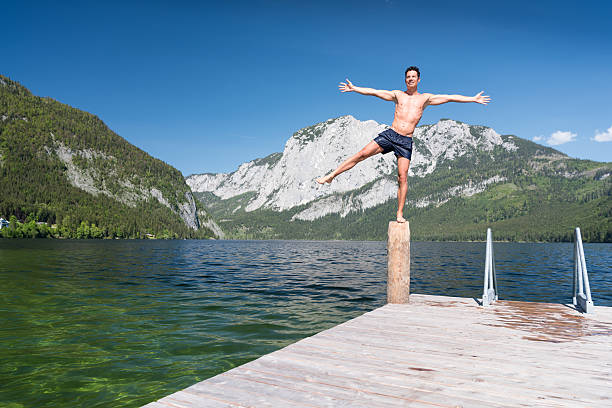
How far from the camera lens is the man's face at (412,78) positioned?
1090cm

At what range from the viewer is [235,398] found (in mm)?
4102

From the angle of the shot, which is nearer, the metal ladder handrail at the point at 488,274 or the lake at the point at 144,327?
the lake at the point at 144,327

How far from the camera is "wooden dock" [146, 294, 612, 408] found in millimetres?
4164

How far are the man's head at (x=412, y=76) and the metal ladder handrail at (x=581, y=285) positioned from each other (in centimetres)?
593

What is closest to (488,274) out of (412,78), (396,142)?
(396,142)

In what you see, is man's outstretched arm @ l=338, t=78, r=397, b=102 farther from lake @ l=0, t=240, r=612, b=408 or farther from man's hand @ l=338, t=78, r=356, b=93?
lake @ l=0, t=240, r=612, b=408

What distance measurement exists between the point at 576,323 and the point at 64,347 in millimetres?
12560

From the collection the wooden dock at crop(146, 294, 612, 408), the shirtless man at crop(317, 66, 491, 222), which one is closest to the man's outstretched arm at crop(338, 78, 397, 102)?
the shirtless man at crop(317, 66, 491, 222)

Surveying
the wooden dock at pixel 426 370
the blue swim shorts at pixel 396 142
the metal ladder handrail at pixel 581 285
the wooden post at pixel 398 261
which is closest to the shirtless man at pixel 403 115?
the blue swim shorts at pixel 396 142

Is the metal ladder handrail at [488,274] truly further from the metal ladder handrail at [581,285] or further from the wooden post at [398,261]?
the wooden post at [398,261]

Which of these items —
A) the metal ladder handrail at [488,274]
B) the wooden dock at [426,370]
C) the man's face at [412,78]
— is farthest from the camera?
the metal ladder handrail at [488,274]

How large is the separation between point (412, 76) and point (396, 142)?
6.30ft

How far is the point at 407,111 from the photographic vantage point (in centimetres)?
1095

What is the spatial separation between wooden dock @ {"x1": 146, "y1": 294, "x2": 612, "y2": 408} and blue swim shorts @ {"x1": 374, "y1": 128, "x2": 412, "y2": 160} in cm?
457
